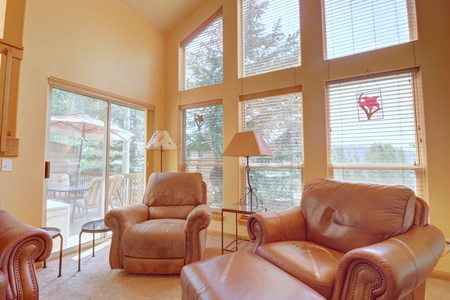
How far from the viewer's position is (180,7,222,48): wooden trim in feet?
11.6

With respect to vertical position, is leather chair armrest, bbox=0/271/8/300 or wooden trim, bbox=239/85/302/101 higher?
wooden trim, bbox=239/85/302/101

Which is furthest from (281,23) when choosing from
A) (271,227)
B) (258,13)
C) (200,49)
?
(271,227)

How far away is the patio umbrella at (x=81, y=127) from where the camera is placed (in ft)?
8.49

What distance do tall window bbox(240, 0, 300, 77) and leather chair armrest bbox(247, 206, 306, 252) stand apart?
1968 millimetres

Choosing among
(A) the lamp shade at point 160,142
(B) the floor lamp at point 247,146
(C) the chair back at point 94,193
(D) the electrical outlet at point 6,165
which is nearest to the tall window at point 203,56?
(A) the lamp shade at point 160,142

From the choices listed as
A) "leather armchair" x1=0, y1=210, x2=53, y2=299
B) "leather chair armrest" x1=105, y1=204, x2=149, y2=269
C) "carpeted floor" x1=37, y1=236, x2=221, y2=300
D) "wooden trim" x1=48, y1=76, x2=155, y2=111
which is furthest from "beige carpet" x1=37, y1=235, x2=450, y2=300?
"wooden trim" x1=48, y1=76, x2=155, y2=111

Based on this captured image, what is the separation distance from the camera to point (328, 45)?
2691 millimetres

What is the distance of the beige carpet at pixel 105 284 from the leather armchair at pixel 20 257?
60 centimetres

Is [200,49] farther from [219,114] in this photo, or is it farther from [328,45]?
[328,45]

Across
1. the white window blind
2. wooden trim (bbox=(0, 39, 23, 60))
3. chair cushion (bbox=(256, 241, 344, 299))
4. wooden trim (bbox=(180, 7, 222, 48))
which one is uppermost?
wooden trim (bbox=(180, 7, 222, 48))

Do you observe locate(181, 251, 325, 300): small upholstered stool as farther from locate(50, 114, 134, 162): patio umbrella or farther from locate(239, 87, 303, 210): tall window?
locate(50, 114, 134, 162): patio umbrella

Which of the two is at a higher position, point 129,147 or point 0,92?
point 0,92

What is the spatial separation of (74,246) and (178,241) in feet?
5.12

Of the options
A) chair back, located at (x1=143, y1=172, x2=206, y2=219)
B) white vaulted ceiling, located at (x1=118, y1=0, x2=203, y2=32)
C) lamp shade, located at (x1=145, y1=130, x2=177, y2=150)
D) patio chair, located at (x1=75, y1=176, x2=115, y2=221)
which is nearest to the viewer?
chair back, located at (x1=143, y1=172, x2=206, y2=219)
